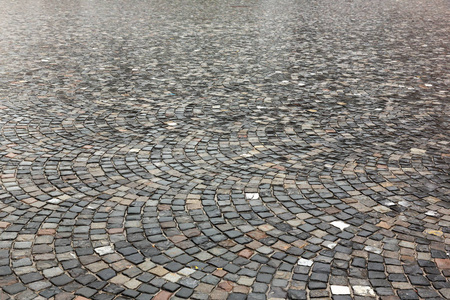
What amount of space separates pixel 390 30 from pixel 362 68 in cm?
589

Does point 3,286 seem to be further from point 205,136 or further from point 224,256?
point 205,136

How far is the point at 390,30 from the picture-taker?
1595cm

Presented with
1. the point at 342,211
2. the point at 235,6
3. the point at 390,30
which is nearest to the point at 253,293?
the point at 342,211

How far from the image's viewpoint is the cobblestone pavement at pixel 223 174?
398 cm

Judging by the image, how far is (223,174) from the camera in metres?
5.77

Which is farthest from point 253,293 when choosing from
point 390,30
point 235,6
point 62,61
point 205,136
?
point 235,6

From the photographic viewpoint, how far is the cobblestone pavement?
3.98 metres

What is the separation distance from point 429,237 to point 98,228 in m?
2.95

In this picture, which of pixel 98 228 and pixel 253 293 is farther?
pixel 98 228

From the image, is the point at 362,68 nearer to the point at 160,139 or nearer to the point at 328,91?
the point at 328,91

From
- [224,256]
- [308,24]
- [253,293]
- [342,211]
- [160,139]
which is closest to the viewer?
[253,293]

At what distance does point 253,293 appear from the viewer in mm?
3760

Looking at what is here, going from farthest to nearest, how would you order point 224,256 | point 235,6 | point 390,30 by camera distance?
point 235,6 → point 390,30 → point 224,256

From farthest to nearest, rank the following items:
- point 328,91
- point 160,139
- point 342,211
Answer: point 328,91
point 160,139
point 342,211
